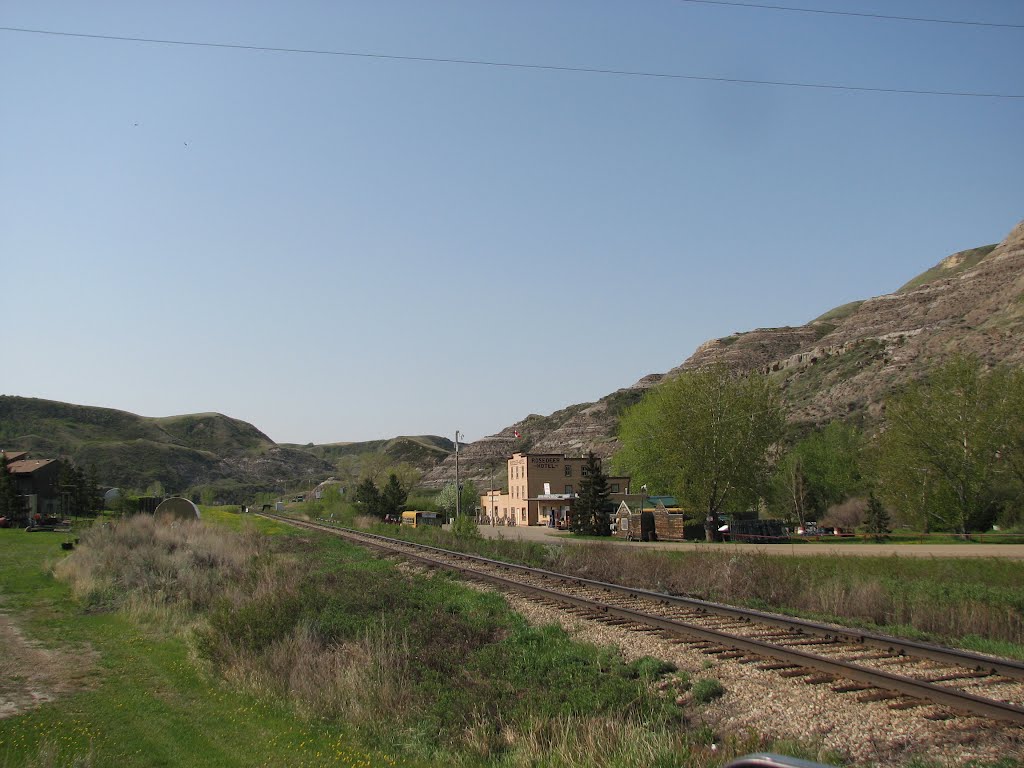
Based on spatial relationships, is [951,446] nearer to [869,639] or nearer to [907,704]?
[869,639]

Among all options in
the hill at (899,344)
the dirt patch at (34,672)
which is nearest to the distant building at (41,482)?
the hill at (899,344)

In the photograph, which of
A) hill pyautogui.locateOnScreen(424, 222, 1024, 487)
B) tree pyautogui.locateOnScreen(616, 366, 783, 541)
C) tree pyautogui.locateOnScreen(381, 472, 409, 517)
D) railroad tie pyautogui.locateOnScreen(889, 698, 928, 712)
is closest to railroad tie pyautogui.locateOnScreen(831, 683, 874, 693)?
railroad tie pyautogui.locateOnScreen(889, 698, 928, 712)

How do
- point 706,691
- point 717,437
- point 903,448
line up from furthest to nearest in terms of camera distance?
point 717,437
point 903,448
point 706,691

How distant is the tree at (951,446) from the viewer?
44.7 meters

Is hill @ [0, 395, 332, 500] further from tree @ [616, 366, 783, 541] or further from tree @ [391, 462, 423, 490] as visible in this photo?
tree @ [616, 366, 783, 541]

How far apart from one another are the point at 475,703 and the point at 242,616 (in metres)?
7.82

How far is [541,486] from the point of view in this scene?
8956 centimetres

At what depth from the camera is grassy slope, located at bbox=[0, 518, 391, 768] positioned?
364 inches

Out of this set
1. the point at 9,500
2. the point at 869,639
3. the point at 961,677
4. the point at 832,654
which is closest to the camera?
the point at 961,677

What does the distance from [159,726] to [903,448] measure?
4666cm

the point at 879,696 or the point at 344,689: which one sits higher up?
the point at 879,696

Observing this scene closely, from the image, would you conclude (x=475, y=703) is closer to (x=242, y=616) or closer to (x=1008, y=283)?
(x=242, y=616)

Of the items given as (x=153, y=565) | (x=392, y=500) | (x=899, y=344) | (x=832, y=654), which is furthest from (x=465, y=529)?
(x=899, y=344)

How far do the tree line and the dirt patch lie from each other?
3625 cm
